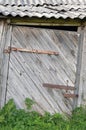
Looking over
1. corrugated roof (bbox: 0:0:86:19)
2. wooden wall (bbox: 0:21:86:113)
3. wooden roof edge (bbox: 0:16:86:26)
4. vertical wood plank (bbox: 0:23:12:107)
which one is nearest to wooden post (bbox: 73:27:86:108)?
wooden wall (bbox: 0:21:86:113)

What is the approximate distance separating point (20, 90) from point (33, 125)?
1008 mm

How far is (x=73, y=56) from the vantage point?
352 inches

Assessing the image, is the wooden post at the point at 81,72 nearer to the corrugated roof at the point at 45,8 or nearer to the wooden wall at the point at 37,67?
the wooden wall at the point at 37,67

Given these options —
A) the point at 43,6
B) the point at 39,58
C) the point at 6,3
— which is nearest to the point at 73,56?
the point at 39,58

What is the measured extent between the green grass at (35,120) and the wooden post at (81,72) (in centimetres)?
28

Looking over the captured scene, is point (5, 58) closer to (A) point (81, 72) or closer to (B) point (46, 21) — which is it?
(B) point (46, 21)

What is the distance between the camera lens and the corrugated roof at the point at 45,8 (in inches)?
327

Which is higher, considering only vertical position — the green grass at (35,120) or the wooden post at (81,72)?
the wooden post at (81,72)

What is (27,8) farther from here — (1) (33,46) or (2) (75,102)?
(2) (75,102)

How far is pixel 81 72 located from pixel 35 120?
1.63 metres

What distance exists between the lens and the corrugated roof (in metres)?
8.31

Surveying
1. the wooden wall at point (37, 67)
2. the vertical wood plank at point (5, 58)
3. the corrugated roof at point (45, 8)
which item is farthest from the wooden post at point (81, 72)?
the vertical wood plank at point (5, 58)

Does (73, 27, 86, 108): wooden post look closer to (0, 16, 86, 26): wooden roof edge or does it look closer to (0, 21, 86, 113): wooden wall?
(0, 21, 86, 113): wooden wall

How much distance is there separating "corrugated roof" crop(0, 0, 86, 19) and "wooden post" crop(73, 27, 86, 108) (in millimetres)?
577
